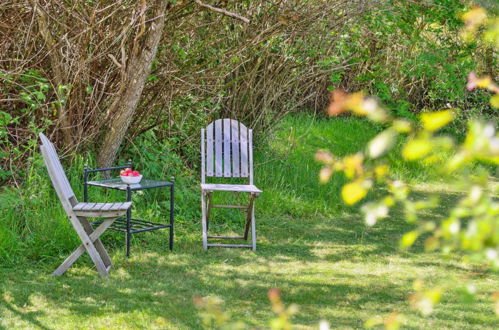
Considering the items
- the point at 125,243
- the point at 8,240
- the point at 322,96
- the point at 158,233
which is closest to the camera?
the point at 8,240

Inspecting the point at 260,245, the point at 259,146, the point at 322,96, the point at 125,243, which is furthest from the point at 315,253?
the point at 322,96

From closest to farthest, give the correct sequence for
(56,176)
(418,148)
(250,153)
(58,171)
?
1. (418,148)
2. (56,176)
3. (58,171)
4. (250,153)

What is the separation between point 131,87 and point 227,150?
100 centimetres

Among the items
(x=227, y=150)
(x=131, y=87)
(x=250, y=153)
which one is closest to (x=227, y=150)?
(x=227, y=150)

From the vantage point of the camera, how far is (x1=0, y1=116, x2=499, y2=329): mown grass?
4395 millimetres

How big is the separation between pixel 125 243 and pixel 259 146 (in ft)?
9.69

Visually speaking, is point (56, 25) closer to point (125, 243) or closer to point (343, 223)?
point (125, 243)

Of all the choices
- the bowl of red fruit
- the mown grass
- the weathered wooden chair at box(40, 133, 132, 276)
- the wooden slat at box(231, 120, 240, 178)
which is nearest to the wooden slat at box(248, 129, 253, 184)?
the wooden slat at box(231, 120, 240, 178)

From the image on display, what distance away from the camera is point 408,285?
523cm

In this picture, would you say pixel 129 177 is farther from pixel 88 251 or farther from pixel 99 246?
pixel 88 251

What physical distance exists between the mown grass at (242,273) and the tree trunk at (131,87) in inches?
14.3

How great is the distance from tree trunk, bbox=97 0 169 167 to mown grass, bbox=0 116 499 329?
36cm

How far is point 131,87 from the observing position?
21.5 ft

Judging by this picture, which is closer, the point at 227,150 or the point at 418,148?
the point at 418,148
